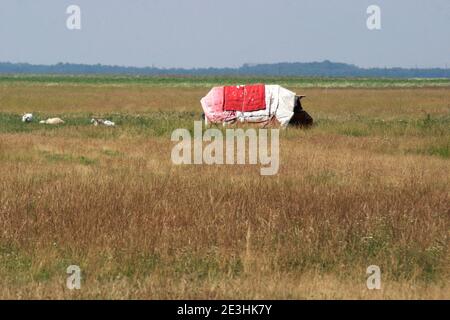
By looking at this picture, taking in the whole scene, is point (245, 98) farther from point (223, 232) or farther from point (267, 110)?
point (223, 232)

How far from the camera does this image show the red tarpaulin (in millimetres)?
26891

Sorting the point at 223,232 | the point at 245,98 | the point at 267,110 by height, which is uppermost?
the point at 245,98

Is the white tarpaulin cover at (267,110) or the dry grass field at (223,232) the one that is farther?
the white tarpaulin cover at (267,110)

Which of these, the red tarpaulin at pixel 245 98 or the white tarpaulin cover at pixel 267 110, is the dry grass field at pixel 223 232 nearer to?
the white tarpaulin cover at pixel 267 110

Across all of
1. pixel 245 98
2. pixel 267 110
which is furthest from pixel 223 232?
pixel 245 98

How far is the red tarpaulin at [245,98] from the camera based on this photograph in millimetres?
26891

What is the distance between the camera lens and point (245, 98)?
2720cm

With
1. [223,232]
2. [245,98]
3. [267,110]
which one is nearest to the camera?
[223,232]

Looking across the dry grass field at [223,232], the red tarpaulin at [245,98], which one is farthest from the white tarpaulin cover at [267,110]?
the dry grass field at [223,232]

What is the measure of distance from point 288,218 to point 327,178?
385 centimetres

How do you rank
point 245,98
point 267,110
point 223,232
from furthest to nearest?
point 245,98, point 267,110, point 223,232
